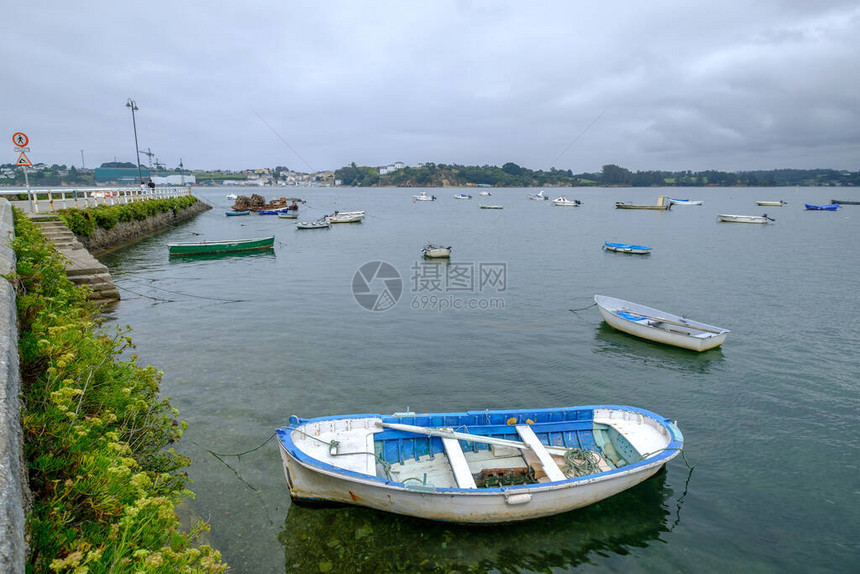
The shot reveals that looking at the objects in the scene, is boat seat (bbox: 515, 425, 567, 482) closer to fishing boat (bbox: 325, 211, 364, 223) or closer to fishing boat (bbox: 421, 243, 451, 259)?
fishing boat (bbox: 421, 243, 451, 259)

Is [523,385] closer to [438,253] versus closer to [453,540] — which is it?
[453,540]

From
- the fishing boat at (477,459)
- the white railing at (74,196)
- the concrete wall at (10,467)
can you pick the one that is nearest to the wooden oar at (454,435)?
the fishing boat at (477,459)

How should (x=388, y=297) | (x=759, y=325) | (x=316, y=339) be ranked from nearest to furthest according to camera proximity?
(x=316, y=339) < (x=759, y=325) < (x=388, y=297)

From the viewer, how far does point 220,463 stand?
406 inches

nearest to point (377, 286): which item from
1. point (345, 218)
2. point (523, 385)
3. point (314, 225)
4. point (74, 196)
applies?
point (523, 385)

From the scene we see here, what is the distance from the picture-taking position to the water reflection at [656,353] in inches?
674

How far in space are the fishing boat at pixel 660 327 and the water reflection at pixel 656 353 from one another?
247 millimetres

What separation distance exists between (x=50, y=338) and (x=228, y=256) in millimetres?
32370

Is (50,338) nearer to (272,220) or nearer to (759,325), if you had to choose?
(759,325)

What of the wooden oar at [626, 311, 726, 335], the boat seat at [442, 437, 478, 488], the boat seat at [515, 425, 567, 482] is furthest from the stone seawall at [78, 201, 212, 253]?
the wooden oar at [626, 311, 726, 335]

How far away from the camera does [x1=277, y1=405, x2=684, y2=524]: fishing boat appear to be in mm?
8312

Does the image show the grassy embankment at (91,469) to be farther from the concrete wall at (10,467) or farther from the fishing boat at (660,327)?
the fishing boat at (660,327)

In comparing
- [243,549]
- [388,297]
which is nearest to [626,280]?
[388,297]

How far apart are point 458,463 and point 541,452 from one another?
180cm
